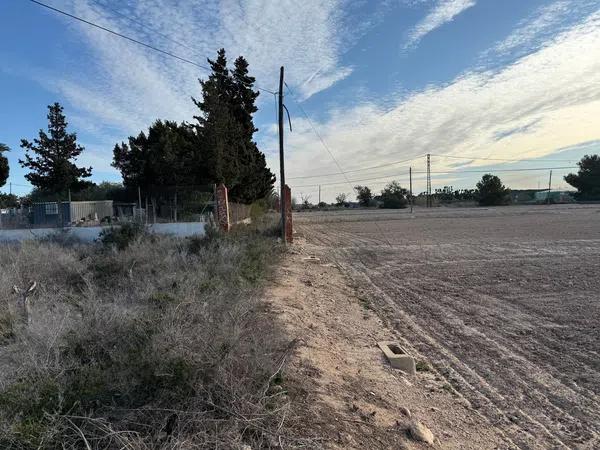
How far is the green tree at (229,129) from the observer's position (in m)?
28.4

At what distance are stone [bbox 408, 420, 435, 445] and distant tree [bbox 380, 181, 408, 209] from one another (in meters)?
104

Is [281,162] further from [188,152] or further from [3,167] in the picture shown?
[3,167]

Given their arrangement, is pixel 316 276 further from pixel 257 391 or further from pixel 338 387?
pixel 257 391

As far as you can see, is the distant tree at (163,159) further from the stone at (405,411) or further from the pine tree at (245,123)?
the stone at (405,411)

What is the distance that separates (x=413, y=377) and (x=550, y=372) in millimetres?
1976

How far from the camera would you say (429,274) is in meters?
15.5

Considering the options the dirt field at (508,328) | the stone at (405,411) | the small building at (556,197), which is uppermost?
the small building at (556,197)

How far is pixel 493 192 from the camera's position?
101 m

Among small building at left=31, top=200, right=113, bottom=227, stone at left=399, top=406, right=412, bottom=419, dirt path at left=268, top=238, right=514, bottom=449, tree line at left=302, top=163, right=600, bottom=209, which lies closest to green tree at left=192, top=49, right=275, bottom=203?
small building at left=31, top=200, right=113, bottom=227

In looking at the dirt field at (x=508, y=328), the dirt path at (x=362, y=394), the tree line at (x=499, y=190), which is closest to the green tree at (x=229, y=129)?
the dirt field at (x=508, y=328)

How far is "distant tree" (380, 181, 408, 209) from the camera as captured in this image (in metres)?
106

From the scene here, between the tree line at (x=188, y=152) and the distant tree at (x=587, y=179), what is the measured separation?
272ft

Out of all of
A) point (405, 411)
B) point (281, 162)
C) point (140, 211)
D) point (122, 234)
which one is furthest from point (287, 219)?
point (405, 411)

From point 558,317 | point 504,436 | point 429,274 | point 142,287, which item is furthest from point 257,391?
point 429,274
